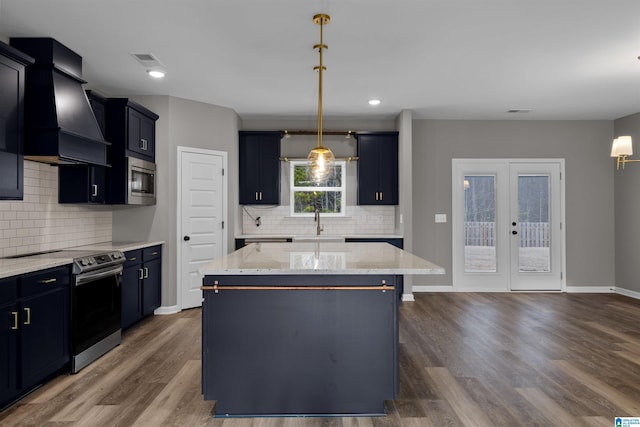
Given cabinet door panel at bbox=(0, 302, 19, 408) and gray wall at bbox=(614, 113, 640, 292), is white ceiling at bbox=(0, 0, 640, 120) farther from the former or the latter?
cabinet door panel at bbox=(0, 302, 19, 408)

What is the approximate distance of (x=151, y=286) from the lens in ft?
15.3

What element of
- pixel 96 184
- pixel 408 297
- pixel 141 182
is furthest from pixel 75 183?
pixel 408 297

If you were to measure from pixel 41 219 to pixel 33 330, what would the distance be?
1433 mm

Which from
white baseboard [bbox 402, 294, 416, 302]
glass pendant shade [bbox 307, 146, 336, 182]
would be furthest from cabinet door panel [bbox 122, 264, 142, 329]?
white baseboard [bbox 402, 294, 416, 302]

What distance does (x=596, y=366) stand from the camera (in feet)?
10.7

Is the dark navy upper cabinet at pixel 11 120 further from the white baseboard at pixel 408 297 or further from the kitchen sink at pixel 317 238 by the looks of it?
the white baseboard at pixel 408 297

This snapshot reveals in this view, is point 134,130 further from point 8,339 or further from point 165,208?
point 8,339

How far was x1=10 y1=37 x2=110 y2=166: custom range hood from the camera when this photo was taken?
3113mm

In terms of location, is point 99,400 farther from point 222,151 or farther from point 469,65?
point 469,65

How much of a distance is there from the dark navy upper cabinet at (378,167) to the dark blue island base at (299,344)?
367 centimetres

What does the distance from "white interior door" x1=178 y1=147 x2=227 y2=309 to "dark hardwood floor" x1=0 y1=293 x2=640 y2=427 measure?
20.7 inches

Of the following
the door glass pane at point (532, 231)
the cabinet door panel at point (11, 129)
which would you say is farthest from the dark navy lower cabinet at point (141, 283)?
the door glass pane at point (532, 231)

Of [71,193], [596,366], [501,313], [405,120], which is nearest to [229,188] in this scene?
[71,193]

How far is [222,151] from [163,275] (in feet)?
6.10
